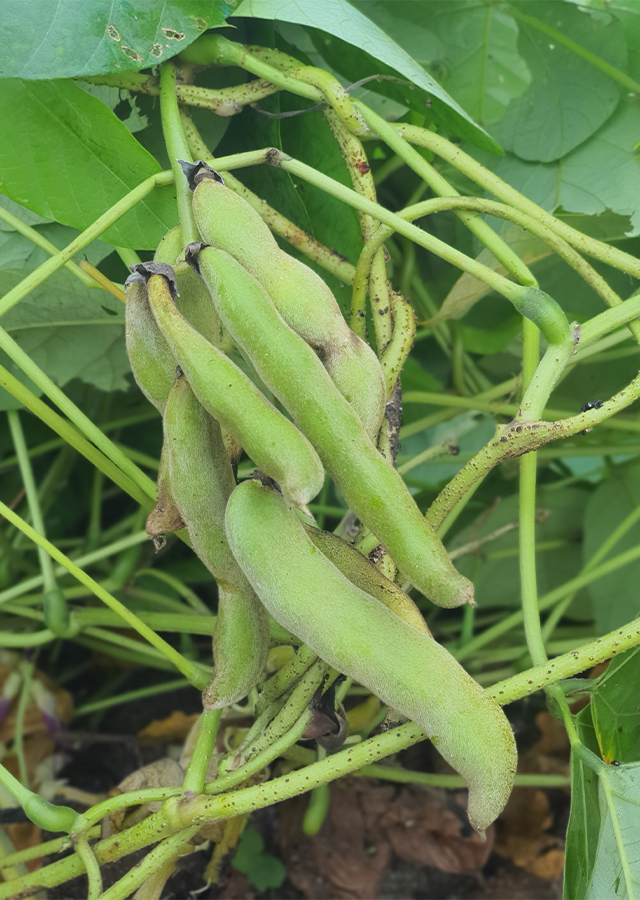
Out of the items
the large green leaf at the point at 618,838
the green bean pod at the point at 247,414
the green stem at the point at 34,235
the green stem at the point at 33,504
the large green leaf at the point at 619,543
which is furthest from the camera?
the large green leaf at the point at 619,543

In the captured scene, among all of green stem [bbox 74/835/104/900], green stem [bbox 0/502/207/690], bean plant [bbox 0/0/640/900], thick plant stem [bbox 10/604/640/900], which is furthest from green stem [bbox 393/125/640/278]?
green stem [bbox 74/835/104/900]

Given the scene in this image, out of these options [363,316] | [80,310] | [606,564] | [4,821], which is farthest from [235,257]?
[4,821]

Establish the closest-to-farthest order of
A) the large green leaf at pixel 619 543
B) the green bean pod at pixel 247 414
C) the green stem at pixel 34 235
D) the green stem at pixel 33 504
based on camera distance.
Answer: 1. the green bean pod at pixel 247 414
2. the green stem at pixel 34 235
3. the green stem at pixel 33 504
4. the large green leaf at pixel 619 543

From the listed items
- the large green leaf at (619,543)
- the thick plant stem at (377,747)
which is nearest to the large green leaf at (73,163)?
the thick plant stem at (377,747)

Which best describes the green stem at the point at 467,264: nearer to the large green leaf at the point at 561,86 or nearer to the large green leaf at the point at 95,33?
the large green leaf at the point at 95,33

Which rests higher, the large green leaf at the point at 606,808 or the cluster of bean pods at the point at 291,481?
the cluster of bean pods at the point at 291,481

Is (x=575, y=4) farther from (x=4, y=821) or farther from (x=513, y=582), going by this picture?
(x=4, y=821)

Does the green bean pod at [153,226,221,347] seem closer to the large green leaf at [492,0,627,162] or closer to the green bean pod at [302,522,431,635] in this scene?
the green bean pod at [302,522,431,635]
